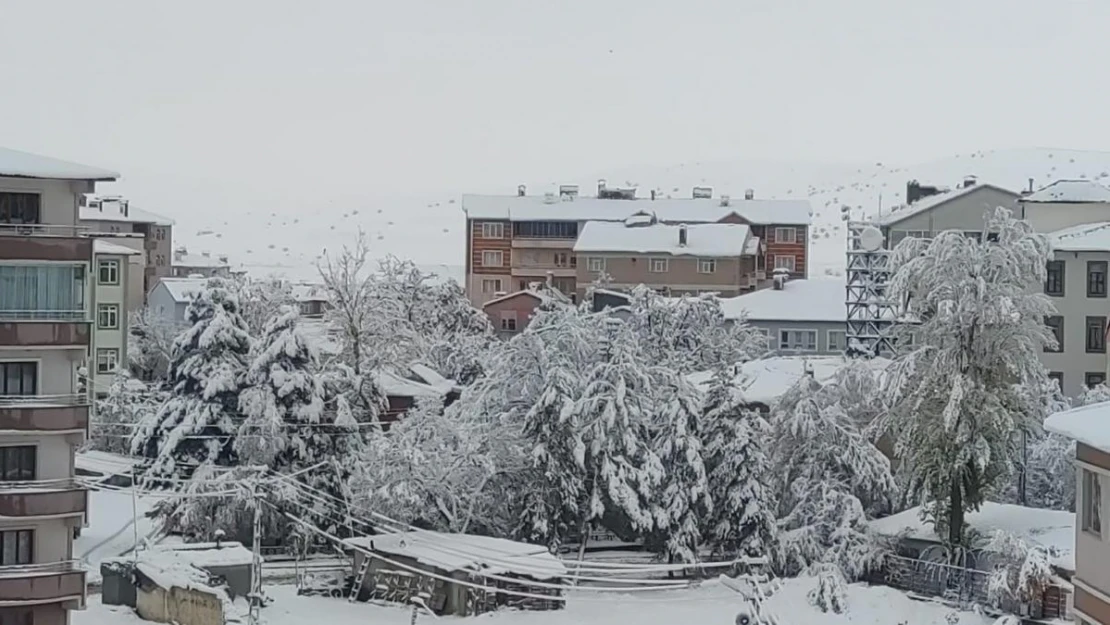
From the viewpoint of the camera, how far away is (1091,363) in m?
49.6

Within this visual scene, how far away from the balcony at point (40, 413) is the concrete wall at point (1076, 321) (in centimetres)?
3299

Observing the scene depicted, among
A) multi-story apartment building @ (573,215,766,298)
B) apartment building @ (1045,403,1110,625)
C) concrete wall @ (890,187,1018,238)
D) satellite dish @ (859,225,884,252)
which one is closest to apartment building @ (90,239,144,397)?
satellite dish @ (859,225,884,252)

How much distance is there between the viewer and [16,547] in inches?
1013

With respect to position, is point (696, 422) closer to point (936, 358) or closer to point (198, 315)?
point (936, 358)

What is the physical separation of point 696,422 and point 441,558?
7.54m

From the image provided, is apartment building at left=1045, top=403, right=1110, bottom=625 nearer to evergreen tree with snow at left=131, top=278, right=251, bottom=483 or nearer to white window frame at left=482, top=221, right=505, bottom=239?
evergreen tree with snow at left=131, top=278, right=251, bottom=483

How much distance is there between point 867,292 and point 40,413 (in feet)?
115

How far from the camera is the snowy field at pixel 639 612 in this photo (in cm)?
3086

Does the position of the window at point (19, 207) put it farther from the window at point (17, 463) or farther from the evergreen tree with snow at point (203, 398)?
the evergreen tree with snow at point (203, 398)

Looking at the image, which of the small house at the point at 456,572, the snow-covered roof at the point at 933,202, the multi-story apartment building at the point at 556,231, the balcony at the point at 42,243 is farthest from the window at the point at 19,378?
the multi-story apartment building at the point at 556,231

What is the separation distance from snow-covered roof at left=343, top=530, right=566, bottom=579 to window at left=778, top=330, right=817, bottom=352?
29.2 m

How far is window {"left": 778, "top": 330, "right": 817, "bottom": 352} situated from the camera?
6178cm

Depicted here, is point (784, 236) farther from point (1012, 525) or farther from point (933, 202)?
point (1012, 525)

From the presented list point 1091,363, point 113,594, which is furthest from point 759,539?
point 1091,363
